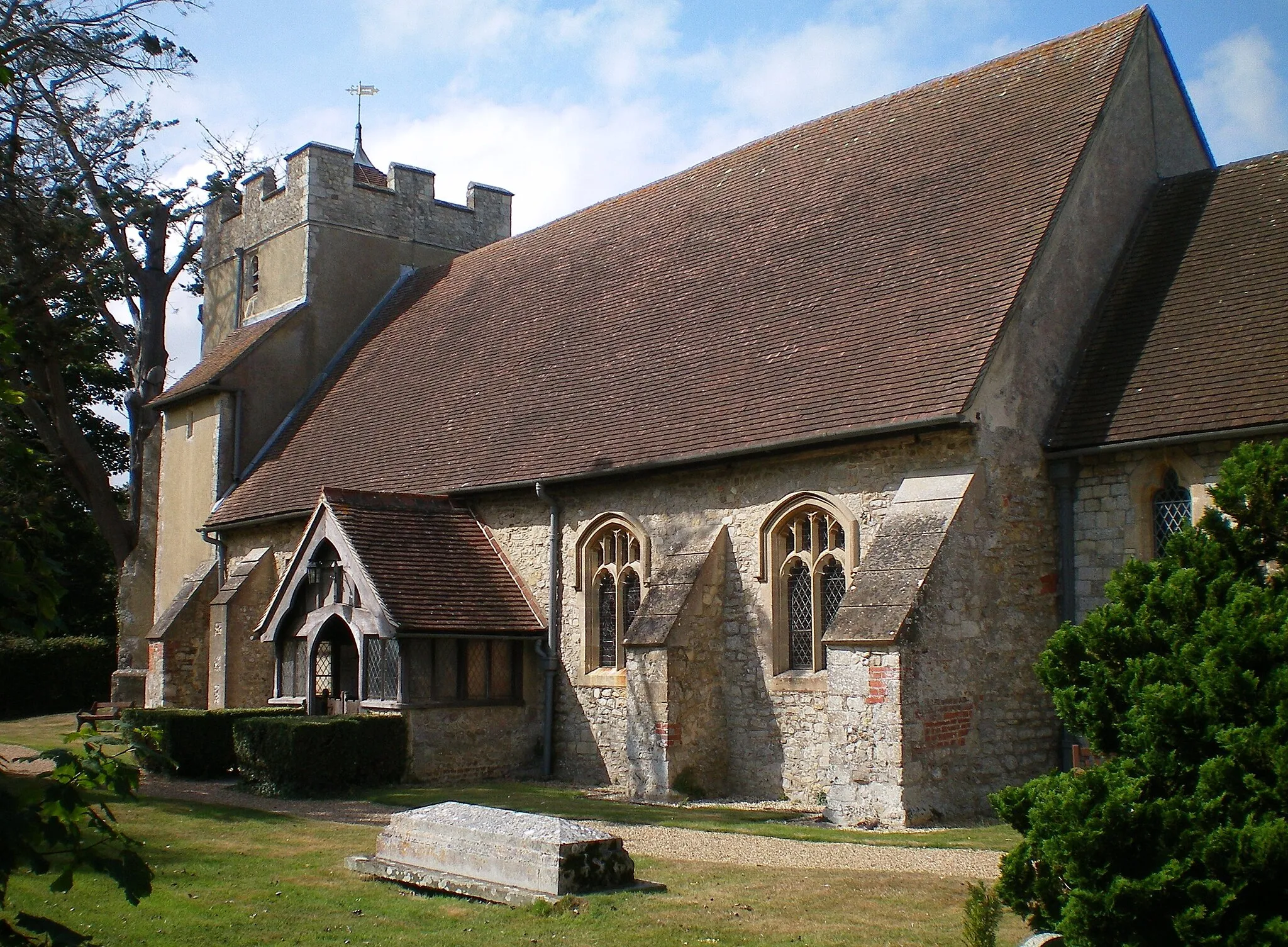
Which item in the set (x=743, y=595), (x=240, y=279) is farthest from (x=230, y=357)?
(x=743, y=595)

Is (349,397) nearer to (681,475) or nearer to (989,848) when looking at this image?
(681,475)

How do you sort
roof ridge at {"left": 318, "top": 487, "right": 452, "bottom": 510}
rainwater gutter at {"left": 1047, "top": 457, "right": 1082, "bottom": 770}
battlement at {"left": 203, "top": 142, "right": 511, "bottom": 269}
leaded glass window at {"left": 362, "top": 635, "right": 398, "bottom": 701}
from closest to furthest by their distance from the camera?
1. rainwater gutter at {"left": 1047, "top": 457, "right": 1082, "bottom": 770}
2. leaded glass window at {"left": 362, "top": 635, "right": 398, "bottom": 701}
3. roof ridge at {"left": 318, "top": 487, "right": 452, "bottom": 510}
4. battlement at {"left": 203, "top": 142, "right": 511, "bottom": 269}

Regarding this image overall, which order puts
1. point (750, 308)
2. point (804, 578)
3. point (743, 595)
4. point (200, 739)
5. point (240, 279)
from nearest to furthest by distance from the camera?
point (804, 578) → point (743, 595) → point (200, 739) → point (750, 308) → point (240, 279)

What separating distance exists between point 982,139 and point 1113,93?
1769 millimetres

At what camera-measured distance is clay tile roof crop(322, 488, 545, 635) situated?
16109 mm

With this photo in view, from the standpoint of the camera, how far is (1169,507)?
12844 mm

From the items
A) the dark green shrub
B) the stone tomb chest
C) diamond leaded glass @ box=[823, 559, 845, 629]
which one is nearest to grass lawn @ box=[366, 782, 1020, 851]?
diamond leaded glass @ box=[823, 559, 845, 629]

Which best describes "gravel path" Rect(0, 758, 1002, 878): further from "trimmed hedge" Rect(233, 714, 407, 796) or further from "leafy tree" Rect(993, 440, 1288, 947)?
"leafy tree" Rect(993, 440, 1288, 947)

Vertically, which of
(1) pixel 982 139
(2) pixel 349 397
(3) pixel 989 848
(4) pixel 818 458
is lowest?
(3) pixel 989 848

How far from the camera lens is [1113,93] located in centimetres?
1519

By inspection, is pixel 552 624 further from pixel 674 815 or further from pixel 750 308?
pixel 750 308

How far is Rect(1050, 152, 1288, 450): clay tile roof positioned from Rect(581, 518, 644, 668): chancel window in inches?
221

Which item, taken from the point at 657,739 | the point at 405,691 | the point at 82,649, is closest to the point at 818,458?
the point at 657,739

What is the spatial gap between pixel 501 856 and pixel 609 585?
27.0 feet
